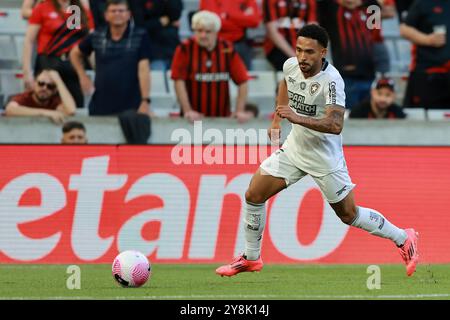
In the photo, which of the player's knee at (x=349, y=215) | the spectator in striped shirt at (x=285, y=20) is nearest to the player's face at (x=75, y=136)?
the spectator in striped shirt at (x=285, y=20)

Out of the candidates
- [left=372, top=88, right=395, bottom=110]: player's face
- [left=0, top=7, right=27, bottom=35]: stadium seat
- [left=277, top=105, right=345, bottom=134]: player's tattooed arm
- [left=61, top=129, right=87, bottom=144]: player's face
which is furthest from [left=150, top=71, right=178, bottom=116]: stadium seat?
[left=277, top=105, right=345, bottom=134]: player's tattooed arm

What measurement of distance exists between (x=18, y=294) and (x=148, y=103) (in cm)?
523

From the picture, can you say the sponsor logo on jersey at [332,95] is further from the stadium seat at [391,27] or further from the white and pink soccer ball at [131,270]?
the stadium seat at [391,27]

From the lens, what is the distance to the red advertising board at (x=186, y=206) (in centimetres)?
1230

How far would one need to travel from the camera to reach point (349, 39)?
1481 centimetres

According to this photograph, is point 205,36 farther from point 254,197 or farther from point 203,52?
point 254,197

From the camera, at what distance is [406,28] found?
1455 cm

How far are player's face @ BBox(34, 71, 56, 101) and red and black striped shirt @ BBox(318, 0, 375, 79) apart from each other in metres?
3.56

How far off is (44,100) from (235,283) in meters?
4.69

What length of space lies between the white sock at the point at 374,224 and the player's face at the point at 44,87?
5.05m

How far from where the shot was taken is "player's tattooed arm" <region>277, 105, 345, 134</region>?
8984mm

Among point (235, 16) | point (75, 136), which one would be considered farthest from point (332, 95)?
point (235, 16)

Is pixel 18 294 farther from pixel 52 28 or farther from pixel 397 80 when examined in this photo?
pixel 397 80

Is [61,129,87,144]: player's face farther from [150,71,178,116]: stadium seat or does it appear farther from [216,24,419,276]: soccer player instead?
[216,24,419,276]: soccer player
